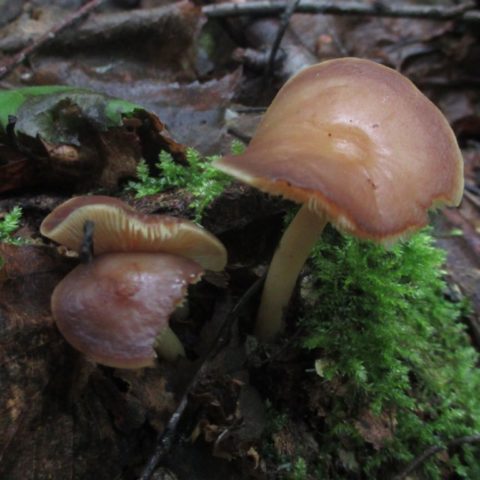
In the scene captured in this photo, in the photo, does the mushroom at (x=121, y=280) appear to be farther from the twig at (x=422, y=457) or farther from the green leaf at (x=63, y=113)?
the twig at (x=422, y=457)

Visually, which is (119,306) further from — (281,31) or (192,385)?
(281,31)

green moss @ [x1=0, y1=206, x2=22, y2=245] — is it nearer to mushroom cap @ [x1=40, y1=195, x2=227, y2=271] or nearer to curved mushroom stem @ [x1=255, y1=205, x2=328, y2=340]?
mushroom cap @ [x1=40, y1=195, x2=227, y2=271]

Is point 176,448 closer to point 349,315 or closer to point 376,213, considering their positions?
point 349,315

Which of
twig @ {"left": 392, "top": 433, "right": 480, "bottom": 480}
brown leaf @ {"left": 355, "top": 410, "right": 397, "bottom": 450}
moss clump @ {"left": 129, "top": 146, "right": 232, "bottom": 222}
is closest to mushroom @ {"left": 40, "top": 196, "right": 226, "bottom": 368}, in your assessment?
moss clump @ {"left": 129, "top": 146, "right": 232, "bottom": 222}

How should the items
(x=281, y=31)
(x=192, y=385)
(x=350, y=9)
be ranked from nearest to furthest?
1. (x=192, y=385)
2. (x=281, y=31)
3. (x=350, y=9)

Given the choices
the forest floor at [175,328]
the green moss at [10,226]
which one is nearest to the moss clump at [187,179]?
the forest floor at [175,328]

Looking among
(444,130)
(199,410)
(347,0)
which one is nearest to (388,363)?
(199,410)

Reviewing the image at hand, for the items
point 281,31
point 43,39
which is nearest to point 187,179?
point 43,39
